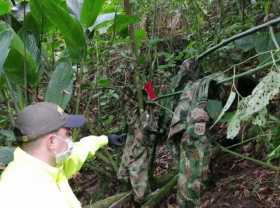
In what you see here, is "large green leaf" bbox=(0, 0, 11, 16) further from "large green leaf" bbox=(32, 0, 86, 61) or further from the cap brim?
the cap brim

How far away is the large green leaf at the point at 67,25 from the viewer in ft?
9.80

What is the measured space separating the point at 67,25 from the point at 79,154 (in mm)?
823

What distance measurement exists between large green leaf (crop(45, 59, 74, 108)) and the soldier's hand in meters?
0.37

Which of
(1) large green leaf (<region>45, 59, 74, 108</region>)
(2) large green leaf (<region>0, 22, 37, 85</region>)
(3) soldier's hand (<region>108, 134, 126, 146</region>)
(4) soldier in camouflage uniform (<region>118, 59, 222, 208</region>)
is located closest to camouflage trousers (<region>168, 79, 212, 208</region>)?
(4) soldier in camouflage uniform (<region>118, 59, 222, 208</region>)

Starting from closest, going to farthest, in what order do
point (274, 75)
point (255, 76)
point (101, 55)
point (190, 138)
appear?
point (274, 75)
point (190, 138)
point (255, 76)
point (101, 55)

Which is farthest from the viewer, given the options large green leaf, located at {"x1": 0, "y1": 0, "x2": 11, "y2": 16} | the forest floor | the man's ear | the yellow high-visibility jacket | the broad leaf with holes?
the forest floor

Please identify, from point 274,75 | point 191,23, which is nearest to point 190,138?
point 274,75

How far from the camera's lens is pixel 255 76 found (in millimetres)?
3436

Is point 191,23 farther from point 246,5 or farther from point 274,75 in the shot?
point 274,75

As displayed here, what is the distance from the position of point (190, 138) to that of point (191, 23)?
7.16ft

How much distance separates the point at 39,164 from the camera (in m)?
2.09

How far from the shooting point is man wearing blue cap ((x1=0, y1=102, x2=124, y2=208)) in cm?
196

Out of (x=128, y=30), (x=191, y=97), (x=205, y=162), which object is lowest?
(x=205, y=162)

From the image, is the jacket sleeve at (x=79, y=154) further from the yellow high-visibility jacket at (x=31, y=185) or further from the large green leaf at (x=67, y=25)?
the large green leaf at (x=67, y=25)
